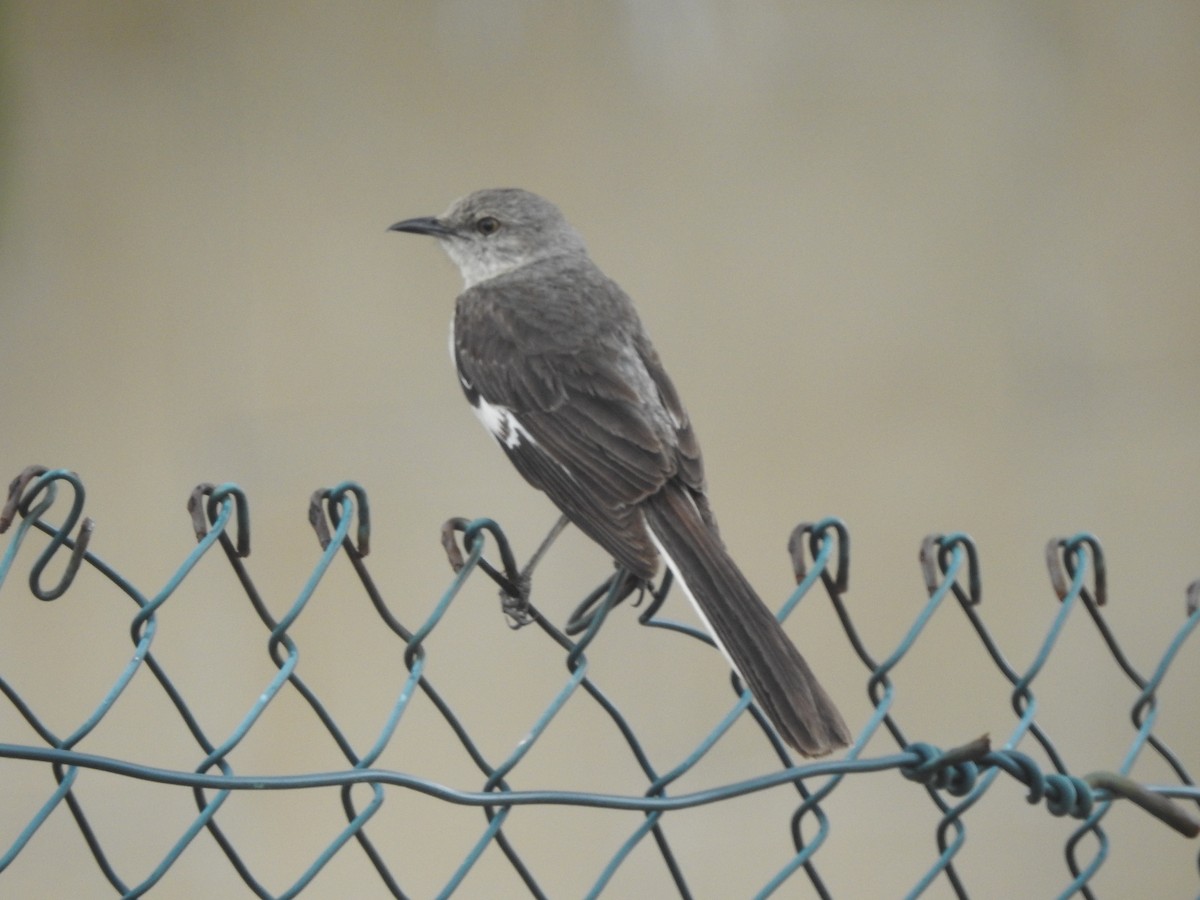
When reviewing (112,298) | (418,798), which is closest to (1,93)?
(112,298)

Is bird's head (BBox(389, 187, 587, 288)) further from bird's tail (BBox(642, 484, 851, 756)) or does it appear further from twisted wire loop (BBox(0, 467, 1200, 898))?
twisted wire loop (BBox(0, 467, 1200, 898))

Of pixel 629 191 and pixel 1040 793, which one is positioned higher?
pixel 629 191

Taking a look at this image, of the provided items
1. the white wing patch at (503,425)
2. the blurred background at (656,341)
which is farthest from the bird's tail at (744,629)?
the blurred background at (656,341)

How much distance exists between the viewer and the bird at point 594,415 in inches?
87.5

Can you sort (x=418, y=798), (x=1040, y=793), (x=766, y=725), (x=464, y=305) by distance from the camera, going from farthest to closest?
(x=418, y=798)
(x=464, y=305)
(x=766, y=725)
(x=1040, y=793)

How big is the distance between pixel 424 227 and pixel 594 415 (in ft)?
3.53

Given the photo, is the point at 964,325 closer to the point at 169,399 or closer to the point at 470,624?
the point at 470,624

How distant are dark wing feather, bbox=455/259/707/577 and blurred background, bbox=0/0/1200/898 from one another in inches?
22.7

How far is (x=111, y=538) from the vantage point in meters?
3.87

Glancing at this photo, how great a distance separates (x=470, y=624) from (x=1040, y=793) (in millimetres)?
2447

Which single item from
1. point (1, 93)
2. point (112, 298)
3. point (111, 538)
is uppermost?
point (1, 93)

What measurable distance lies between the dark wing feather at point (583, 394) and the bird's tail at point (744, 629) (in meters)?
0.05

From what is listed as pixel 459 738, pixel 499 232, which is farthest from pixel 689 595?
pixel 499 232

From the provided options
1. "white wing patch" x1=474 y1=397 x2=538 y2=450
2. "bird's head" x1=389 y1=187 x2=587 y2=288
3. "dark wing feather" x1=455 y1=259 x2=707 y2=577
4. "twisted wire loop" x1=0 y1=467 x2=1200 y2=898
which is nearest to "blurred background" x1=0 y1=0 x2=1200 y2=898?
"bird's head" x1=389 y1=187 x2=587 y2=288
